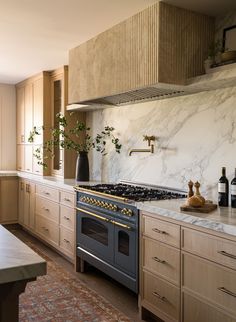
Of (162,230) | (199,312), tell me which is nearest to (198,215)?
(162,230)

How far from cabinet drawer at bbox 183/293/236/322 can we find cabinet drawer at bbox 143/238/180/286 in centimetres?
14

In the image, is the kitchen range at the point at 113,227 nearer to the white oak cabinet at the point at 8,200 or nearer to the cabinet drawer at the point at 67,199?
the cabinet drawer at the point at 67,199

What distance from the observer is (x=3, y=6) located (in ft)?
8.98

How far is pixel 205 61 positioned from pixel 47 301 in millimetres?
2308

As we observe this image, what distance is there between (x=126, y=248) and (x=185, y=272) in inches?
28.4

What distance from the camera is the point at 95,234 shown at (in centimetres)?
340

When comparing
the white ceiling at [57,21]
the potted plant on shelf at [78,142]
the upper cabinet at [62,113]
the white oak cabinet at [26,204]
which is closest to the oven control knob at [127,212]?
the potted plant on shelf at [78,142]

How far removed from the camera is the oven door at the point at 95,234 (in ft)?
10.4

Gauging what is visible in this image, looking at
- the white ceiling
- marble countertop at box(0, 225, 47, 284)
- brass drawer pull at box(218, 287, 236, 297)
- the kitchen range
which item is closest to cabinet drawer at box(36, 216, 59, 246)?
the kitchen range

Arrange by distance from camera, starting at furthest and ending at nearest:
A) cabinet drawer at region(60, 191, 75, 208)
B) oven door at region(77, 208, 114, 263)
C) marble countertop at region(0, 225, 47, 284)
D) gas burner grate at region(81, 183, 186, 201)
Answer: cabinet drawer at region(60, 191, 75, 208) → oven door at region(77, 208, 114, 263) → gas burner grate at region(81, 183, 186, 201) → marble countertop at region(0, 225, 47, 284)

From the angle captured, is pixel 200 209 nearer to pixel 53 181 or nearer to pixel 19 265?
pixel 19 265

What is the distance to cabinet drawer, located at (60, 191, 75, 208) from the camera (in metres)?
3.83

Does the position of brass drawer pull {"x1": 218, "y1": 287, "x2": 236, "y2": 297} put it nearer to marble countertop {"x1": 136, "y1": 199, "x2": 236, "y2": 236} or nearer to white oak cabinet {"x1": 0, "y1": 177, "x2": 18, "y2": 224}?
marble countertop {"x1": 136, "y1": 199, "x2": 236, "y2": 236}

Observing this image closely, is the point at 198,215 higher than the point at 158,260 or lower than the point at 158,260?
higher
